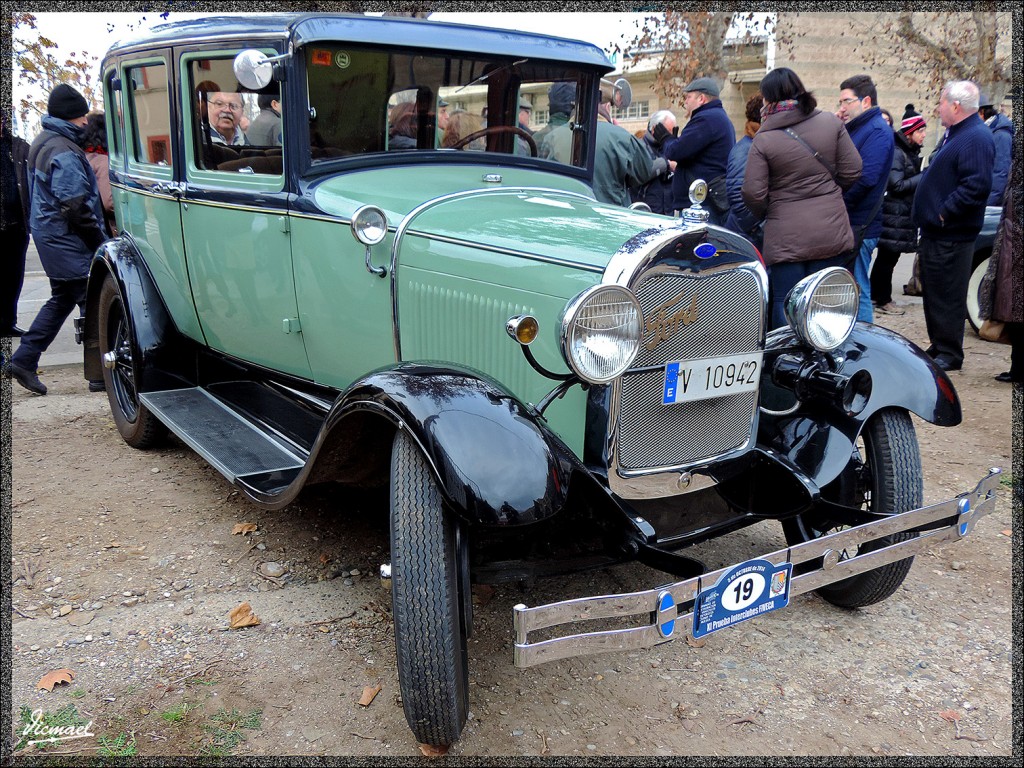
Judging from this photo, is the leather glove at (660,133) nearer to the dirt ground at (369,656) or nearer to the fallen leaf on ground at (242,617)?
the dirt ground at (369,656)

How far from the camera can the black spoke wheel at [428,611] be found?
207 centimetres

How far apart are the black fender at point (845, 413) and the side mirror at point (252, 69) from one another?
1.97 m

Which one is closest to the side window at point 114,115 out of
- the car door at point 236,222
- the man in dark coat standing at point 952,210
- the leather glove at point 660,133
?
the car door at point 236,222

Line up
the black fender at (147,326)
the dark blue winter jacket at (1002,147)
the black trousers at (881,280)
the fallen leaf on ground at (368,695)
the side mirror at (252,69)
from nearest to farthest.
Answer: the fallen leaf on ground at (368,695), the side mirror at (252,69), the black fender at (147,326), the dark blue winter jacket at (1002,147), the black trousers at (881,280)

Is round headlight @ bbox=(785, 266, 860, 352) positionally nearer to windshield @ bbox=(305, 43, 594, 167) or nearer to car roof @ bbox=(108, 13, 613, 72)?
windshield @ bbox=(305, 43, 594, 167)

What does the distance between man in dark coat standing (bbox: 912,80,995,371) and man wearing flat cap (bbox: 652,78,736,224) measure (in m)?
1.33

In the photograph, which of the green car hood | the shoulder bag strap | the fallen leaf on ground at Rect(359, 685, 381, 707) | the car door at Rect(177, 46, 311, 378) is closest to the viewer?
the fallen leaf on ground at Rect(359, 685, 381, 707)

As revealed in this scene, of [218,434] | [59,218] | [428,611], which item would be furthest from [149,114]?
[428,611]

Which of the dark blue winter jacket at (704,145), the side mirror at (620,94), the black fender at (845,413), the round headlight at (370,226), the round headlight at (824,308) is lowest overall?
the black fender at (845,413)

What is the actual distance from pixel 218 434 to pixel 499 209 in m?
1.54

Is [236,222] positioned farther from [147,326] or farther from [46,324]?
[46,324]

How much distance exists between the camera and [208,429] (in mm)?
3607

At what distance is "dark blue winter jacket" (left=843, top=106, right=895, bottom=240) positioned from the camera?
5.40m

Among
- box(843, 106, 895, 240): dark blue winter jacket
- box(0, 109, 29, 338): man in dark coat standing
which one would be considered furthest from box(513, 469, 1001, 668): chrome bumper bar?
box(0, 109, 29, 338): man in dark coat standing
